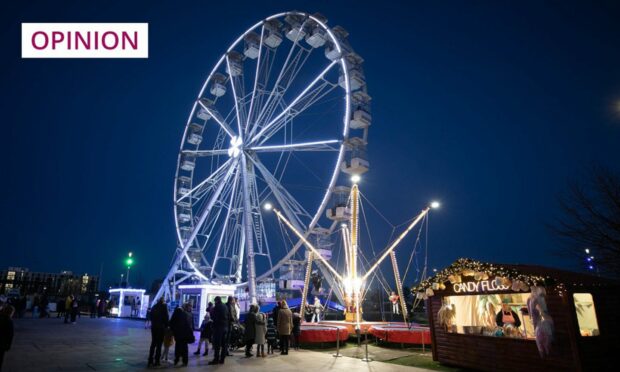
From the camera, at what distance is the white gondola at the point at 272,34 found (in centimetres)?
2322

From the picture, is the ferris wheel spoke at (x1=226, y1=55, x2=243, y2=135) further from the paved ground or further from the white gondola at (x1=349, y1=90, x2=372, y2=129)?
the paved ground

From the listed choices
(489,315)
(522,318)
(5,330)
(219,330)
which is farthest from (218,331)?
(522,318)

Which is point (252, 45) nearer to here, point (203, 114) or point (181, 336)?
point (203, 114)

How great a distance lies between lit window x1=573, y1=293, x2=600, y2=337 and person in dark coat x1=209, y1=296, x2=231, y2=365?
7400mm

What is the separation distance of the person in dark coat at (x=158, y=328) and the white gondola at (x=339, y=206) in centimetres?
906

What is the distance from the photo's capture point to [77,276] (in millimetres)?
129750

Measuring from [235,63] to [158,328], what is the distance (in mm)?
19285

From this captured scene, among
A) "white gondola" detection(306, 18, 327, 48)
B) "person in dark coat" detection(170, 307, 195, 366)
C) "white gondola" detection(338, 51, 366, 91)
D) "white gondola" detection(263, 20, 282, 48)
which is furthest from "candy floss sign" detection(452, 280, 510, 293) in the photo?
"white gondola" detection(263, 20, 282, 48)

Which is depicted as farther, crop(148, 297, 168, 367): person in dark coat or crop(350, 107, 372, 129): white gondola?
crop(350, 107, 372, 129): white gondola

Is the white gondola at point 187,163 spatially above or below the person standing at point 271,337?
above

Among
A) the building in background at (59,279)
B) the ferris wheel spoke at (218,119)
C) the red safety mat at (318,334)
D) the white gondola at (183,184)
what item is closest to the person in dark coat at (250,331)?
the red safety mat at (318,334)

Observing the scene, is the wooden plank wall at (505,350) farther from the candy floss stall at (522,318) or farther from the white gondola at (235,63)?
the white gondola at (235,63)

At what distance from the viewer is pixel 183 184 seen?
29484mm

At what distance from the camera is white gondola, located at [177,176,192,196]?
29.1m
